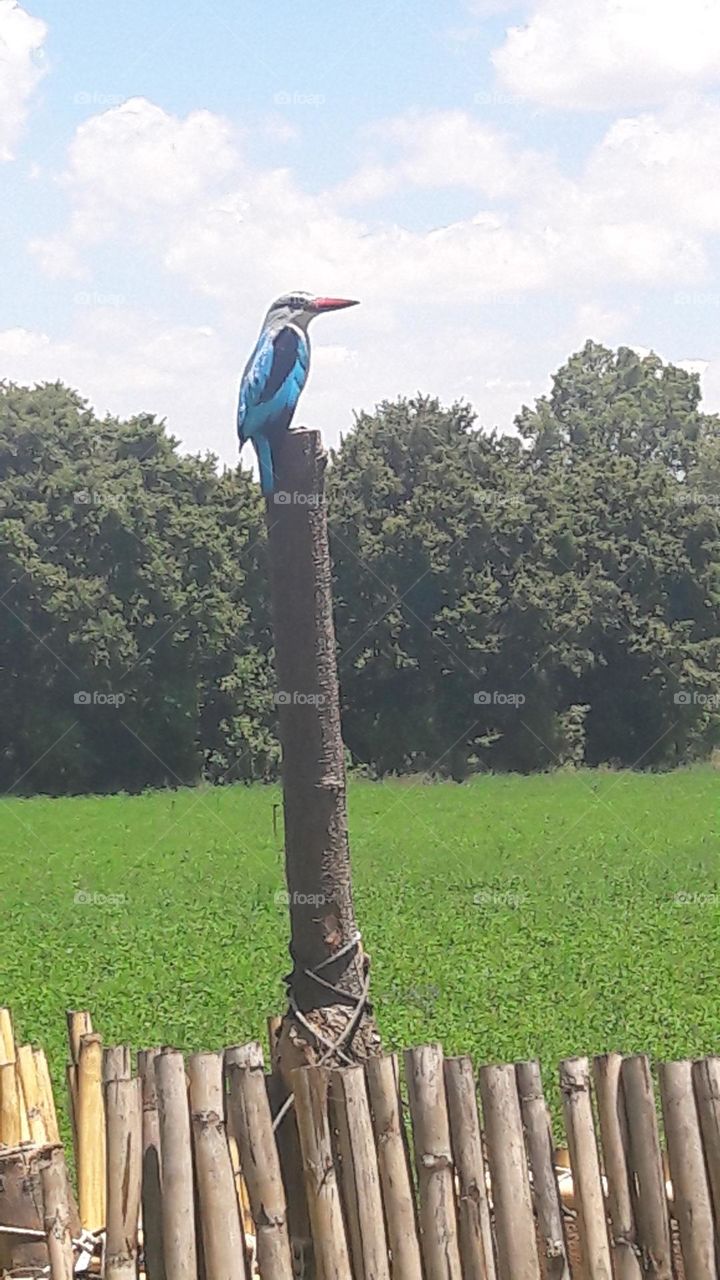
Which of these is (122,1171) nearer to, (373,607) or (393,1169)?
(393,1169)

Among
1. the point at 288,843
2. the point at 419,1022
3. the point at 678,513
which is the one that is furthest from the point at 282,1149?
the point at 678,513

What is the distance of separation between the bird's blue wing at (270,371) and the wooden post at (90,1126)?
2088mm

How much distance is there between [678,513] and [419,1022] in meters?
32.8

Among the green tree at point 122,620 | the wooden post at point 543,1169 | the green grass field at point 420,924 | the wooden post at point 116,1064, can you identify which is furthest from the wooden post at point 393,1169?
the green tree at point 122,620

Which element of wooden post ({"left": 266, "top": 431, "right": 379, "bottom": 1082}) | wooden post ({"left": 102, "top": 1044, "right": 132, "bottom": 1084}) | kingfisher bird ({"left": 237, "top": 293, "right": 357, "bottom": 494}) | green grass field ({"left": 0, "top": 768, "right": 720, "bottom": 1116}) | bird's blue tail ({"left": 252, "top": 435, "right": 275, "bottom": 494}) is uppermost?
kingfisher bird ({"left": 237, "top": 293, "right": 357, "bottom": 494})

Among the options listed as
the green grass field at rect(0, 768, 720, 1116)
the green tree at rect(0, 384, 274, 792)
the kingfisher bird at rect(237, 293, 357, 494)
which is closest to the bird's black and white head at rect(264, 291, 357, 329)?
the kingfisher bird at rect(237, 293, 357, 494)

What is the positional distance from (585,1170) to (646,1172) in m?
0.16

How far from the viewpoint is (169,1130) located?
4199mm

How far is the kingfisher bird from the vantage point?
17.3 ft

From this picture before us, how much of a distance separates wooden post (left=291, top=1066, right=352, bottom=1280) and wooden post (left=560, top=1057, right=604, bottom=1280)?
623mm

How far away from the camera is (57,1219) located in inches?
168

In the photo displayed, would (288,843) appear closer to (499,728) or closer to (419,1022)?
(419,1022)

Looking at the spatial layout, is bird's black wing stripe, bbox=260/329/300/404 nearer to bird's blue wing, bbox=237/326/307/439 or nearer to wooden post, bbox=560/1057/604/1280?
bird's blue wing, bbox=237/326/307/439

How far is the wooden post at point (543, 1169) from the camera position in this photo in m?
4.33
